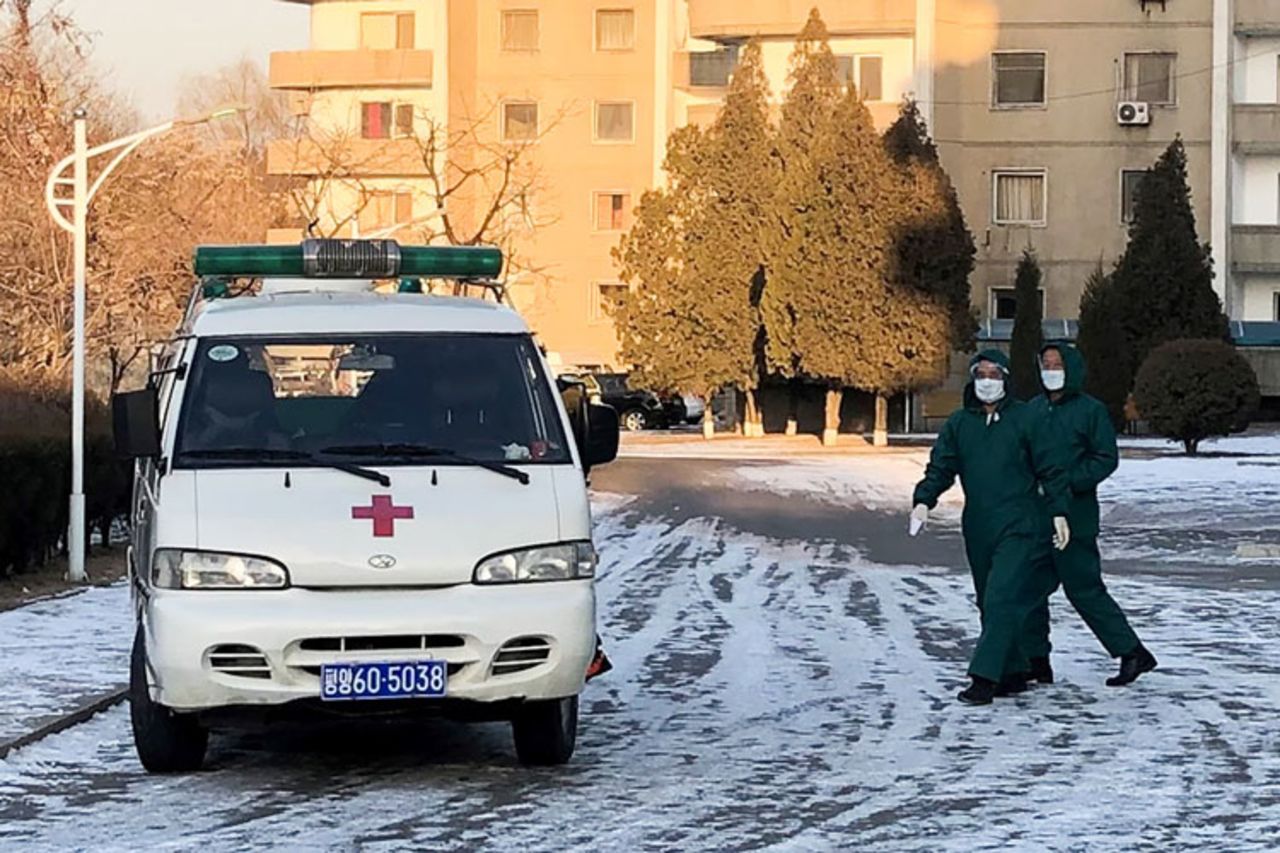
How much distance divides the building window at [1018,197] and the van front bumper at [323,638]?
54003mm

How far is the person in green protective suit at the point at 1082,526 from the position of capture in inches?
523

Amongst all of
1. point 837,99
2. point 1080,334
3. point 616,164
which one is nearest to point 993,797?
point 1080,334

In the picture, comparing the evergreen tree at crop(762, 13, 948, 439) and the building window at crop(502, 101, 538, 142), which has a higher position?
the building window at crop(502, 101, 538, 142)

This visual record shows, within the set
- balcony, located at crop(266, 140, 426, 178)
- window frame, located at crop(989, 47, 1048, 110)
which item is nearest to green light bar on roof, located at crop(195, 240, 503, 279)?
balcony, located at crop(266, 140, 426, 178)

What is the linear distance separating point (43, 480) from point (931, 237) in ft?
114

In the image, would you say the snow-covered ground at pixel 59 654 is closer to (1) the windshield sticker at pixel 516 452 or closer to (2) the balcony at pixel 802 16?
(1) the windshield sticker at pixel 516 452

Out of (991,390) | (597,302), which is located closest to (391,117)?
(597,302)

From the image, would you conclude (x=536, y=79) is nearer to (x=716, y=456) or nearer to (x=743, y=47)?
(x=743, y=47)

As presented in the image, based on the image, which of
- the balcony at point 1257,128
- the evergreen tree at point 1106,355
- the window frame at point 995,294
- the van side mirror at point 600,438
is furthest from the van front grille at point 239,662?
the balcony at point 1257,128

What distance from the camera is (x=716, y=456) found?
4809 cm

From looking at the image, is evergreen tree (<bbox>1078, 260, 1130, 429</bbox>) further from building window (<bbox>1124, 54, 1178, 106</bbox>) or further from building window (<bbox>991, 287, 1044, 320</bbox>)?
building window (<bbox>1124, 54, 1178, 106</bbox>)

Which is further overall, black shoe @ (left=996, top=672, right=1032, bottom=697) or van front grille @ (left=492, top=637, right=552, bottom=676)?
black shoe @ (left=996, top=672, right=1032, bottom=697)

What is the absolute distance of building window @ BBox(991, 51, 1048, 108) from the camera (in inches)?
2447

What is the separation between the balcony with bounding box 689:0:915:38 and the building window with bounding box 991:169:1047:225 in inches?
184
